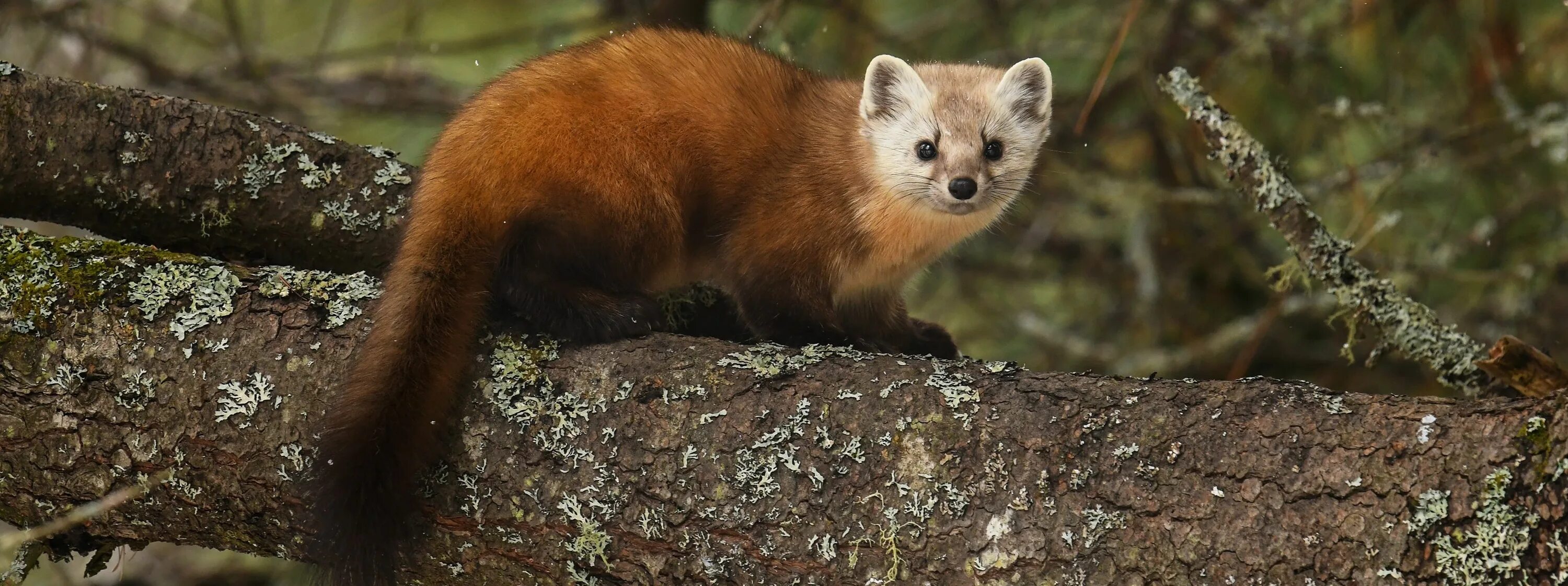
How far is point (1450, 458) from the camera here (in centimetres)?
252

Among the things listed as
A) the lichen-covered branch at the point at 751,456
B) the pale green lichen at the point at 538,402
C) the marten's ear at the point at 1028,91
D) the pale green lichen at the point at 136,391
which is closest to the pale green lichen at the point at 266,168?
the lichen-covered branch at the point at 751,456

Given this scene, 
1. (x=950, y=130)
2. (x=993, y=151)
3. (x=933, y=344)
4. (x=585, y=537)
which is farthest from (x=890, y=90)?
(x=585, y=537)

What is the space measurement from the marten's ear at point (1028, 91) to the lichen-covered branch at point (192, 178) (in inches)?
81.0

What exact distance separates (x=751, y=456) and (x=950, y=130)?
1937 mm

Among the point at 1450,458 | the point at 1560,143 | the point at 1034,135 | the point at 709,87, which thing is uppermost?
the point at 709,87

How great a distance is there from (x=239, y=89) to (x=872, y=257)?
3579 mm

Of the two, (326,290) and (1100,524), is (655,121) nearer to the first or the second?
(326,290)

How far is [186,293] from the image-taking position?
3.21m

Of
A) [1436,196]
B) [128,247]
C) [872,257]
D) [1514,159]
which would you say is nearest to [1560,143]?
[1514,159]

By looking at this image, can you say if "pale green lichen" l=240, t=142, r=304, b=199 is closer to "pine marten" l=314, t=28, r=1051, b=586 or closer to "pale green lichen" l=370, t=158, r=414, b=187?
"pale green lichen" l=370, t=158, r=414, b=187

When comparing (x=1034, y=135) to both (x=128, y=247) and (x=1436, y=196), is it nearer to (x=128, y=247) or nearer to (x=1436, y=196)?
(x=128, y=247)

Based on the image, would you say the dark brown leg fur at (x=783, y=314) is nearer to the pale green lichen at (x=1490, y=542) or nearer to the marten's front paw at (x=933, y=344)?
the marten's front paw at (x=933, y=344)

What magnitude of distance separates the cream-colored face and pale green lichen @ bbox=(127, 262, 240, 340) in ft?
7.16

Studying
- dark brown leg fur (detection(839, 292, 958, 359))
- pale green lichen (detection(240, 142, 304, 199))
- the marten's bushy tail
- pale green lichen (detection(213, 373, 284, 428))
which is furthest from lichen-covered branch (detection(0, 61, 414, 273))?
dark brown leg fur (detection(839, 292, 958, 359))
